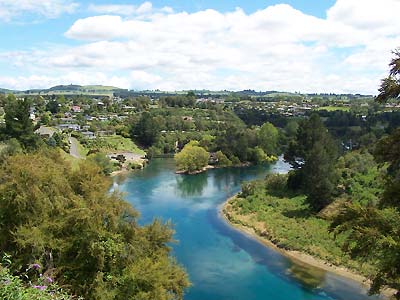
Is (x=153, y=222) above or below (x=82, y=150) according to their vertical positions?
above

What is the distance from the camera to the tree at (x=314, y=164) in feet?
116

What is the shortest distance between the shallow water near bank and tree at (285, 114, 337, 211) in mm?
7119

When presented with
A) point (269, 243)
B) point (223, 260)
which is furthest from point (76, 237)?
point (269, 243)

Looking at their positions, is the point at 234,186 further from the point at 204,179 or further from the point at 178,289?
the point at 178,289

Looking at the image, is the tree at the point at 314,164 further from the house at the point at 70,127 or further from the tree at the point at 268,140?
the house at the point at 70,127

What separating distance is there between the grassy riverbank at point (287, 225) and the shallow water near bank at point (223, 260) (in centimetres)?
86

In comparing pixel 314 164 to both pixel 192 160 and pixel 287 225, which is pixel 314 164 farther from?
pixel 192 160

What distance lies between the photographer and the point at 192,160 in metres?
60.2

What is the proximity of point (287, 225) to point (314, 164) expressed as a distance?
21.4ft

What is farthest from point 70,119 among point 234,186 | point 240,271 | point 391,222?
point 391,222

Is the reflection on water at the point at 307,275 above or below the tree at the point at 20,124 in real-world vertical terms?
below

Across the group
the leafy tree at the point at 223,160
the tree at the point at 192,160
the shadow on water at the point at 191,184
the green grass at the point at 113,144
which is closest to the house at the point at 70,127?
the green grass at the point at 113,144

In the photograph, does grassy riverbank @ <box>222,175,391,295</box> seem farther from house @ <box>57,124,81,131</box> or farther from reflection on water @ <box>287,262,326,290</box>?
house @ <box>57,124,81,131</box>

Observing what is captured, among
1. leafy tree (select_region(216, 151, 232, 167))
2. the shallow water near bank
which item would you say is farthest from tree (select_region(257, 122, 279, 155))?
the shallow water near bank
